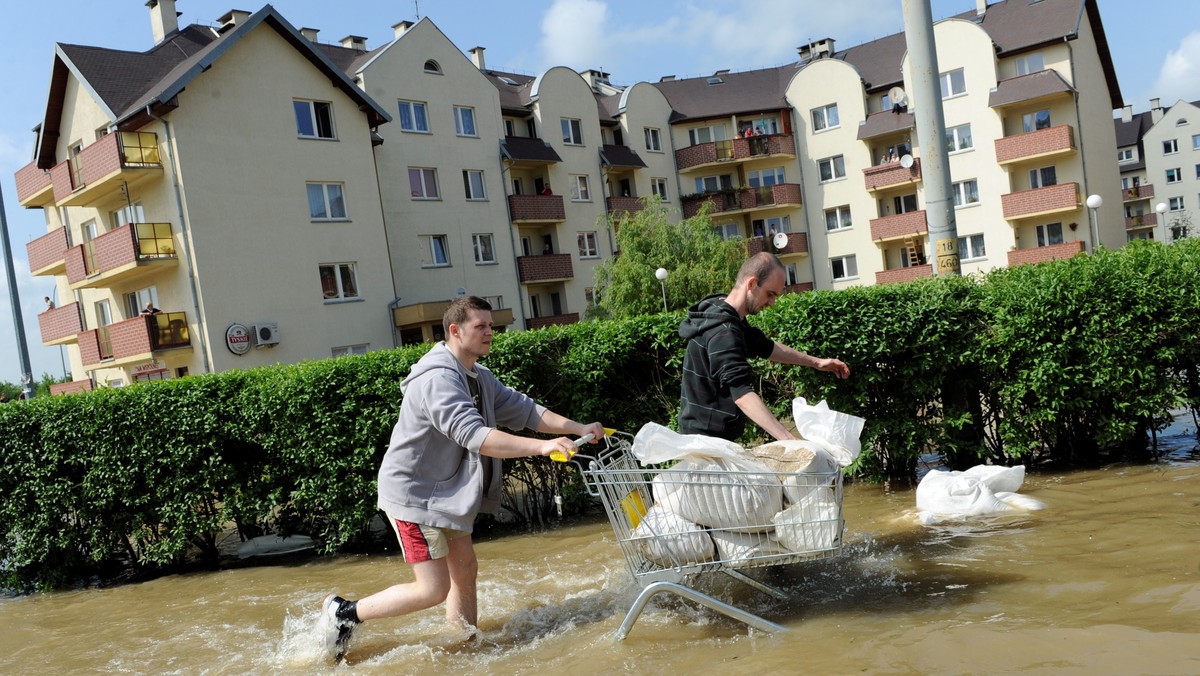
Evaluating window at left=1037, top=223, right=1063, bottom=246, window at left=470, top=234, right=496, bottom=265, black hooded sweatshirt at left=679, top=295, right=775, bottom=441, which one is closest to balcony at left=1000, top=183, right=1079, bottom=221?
window at left=1037, top=223, right=1063, bottom=246

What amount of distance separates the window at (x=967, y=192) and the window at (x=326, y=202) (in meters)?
30.1

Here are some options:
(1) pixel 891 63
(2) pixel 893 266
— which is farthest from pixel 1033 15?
(2) pixel 893 266

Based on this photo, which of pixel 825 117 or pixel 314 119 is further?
pixel 825 117

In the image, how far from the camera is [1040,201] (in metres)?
42.9

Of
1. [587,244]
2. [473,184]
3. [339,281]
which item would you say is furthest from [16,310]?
[587,244]

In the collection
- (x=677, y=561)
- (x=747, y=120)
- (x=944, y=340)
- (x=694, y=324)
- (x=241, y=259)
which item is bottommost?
(x=677, y=561)

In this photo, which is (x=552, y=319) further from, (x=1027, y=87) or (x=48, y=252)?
(x=1027, y=87)

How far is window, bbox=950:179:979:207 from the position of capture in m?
45.8

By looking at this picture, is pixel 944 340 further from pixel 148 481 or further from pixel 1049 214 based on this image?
pixel 1049 214

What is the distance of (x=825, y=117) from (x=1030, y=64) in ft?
36.2

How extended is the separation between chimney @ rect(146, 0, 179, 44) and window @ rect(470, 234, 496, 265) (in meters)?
14.3

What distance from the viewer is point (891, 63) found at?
164 ft

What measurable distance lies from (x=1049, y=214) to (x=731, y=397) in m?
43.9

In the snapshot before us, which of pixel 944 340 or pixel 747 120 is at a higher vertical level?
pixel 747 120
